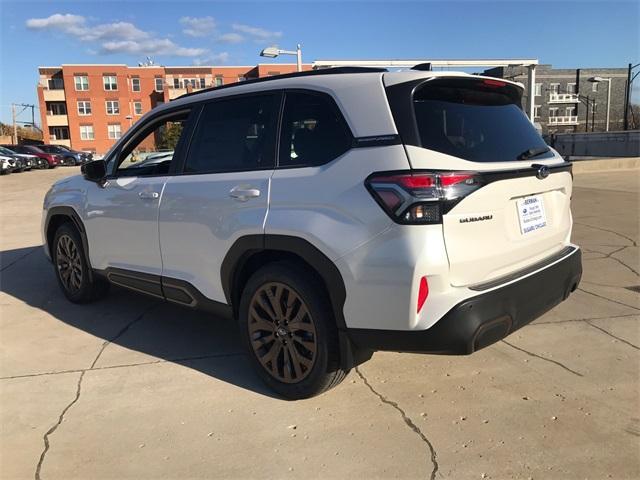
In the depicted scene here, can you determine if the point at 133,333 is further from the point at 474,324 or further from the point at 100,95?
the point at 100,95

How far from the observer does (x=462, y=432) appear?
291 centimetres

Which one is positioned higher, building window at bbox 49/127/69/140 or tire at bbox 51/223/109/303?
building window at bbox 49/127/69/140

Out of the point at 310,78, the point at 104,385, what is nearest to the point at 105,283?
the point at 104,385

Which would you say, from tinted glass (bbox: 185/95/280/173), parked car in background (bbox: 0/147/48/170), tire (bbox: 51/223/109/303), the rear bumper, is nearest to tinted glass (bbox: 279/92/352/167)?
tinted glass (bbox: 185/95/280/173)

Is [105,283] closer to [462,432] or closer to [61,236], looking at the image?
[61,236]

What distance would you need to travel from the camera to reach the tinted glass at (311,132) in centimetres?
296

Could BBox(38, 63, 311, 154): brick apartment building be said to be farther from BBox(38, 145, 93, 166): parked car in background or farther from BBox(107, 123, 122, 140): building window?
BBox(38, 145, 93, 166): parked car in background

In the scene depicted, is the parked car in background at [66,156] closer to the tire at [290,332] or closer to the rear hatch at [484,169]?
the tire at [290,332]

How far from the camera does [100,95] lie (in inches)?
2623

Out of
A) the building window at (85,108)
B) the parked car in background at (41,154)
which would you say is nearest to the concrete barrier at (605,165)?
the parked car in background at (41,154)

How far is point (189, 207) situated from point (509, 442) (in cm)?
246

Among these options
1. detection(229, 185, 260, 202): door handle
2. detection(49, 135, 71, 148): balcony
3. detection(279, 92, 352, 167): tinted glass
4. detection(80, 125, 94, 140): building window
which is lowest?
detection(229, 185, 260, 202): door handle

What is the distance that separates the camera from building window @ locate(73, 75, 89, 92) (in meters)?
66.3

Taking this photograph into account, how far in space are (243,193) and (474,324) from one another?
5.17 ft
